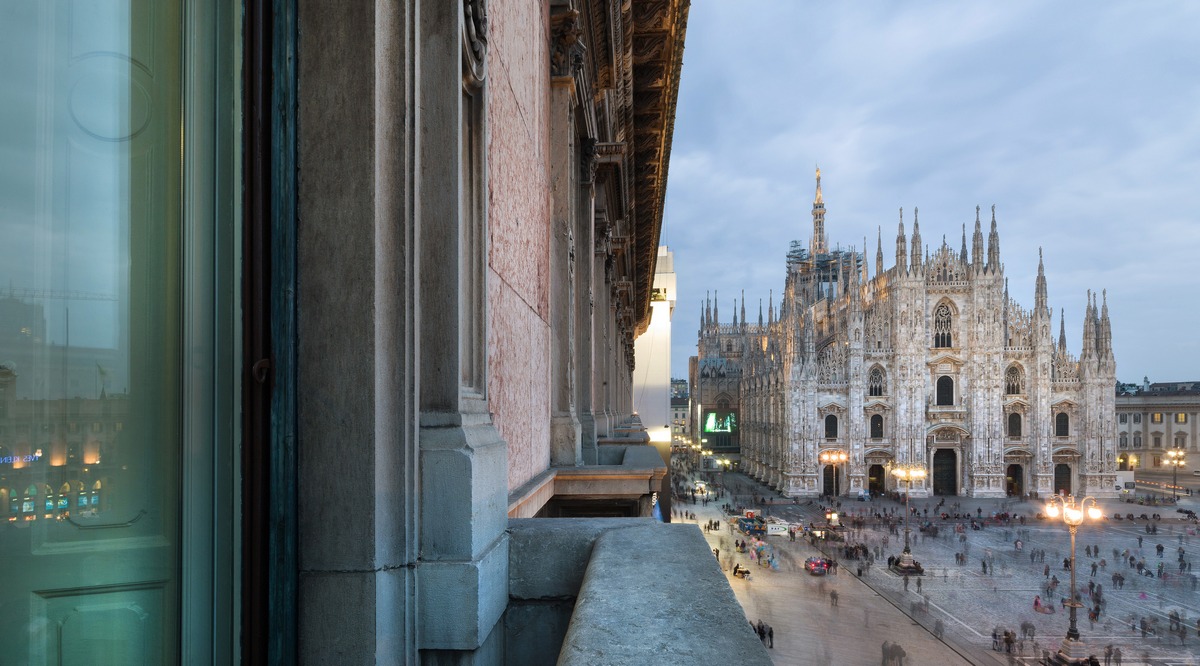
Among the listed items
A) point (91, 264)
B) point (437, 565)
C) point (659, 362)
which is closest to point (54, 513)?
point (91, 264)

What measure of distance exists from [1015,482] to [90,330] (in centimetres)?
6317

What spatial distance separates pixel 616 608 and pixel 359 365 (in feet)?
3.19

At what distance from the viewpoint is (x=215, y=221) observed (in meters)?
1.78

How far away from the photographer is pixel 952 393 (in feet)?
177

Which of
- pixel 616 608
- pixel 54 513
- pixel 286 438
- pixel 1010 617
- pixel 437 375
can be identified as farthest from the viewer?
pixel 1010 617

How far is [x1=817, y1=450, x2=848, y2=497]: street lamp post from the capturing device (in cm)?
5184

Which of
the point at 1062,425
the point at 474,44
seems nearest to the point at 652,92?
the point at 474,44

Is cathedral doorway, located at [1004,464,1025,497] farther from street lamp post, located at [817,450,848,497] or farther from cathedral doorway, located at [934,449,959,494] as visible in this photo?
street lamp post, located at [817,450,848,497]

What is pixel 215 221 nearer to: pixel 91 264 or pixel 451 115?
pixel 91 264

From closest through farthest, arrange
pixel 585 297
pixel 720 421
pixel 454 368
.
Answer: pixel 454 368 → pixel 585 297 → pixel 720 421

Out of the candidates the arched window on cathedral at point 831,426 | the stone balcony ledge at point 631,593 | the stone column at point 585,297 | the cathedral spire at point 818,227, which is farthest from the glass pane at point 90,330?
the cathedral spire at point 818,227

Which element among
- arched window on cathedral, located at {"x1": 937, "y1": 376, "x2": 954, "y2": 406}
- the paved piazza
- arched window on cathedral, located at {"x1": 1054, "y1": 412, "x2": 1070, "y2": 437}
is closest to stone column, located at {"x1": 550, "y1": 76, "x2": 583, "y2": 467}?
the paved piazza

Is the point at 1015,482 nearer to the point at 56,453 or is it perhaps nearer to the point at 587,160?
the point at 587,160

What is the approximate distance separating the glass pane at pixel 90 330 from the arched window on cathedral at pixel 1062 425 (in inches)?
2478
